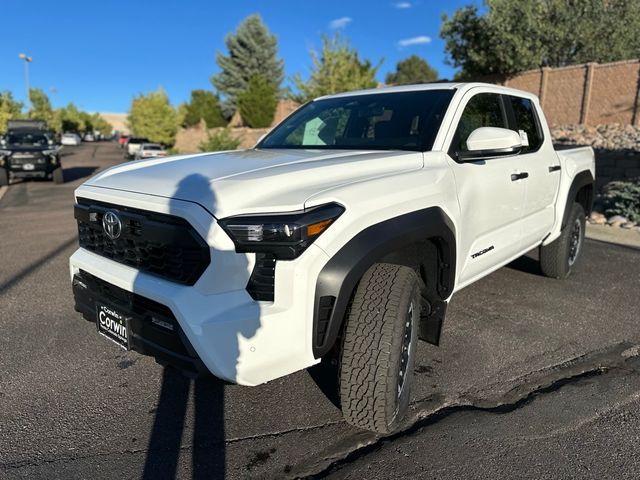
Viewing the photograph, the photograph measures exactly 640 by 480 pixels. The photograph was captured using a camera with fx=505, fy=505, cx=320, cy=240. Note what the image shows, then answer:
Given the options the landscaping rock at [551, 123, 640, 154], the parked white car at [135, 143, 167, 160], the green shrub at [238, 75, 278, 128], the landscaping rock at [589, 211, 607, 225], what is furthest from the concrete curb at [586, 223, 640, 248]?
the green shrub at [238, 75, 278, 128]

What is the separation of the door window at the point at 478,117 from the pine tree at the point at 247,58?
4339cm

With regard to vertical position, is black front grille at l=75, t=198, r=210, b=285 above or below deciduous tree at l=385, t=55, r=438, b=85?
below

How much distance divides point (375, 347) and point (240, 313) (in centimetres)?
67

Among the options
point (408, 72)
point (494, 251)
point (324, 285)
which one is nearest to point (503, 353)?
point (494, 251)

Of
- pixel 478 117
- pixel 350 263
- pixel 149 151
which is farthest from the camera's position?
pixel 149 151

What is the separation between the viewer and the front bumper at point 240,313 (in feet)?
6.86

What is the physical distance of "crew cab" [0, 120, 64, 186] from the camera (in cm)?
1573

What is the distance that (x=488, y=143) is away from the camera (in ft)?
9.81

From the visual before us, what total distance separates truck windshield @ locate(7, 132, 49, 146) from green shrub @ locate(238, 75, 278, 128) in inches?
782

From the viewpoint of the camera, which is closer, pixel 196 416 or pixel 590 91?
pixel 196 416

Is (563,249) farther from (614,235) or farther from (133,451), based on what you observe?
(133,451)

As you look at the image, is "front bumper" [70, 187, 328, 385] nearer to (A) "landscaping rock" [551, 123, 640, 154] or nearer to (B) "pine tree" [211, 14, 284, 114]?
(A) "landscaping rock" [551, 123, 640, 154]

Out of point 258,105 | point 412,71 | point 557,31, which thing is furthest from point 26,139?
point 412,71

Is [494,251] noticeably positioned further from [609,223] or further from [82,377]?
[609,223]
